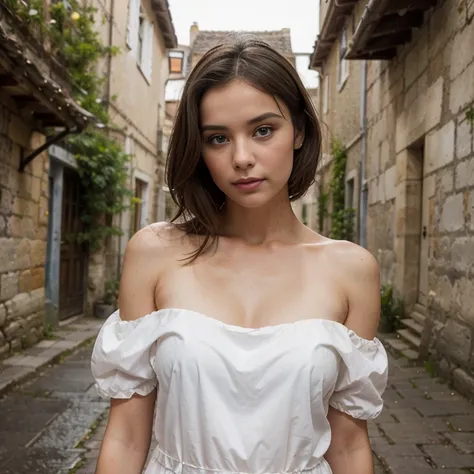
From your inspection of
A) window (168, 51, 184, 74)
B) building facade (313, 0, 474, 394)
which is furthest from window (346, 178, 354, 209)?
window (168, 51, 184, 74)

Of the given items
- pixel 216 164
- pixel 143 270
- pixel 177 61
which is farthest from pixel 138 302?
pixel 177 61

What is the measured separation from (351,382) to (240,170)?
53 centimetres

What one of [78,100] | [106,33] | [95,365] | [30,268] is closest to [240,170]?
[95,365]

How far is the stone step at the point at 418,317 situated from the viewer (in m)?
5.99

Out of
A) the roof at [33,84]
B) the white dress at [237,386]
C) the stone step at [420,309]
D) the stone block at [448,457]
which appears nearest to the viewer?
the white dress at [237,386]

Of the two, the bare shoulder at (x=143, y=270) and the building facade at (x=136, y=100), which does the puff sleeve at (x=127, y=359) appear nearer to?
the bare shoulder at (x=143, y=270)

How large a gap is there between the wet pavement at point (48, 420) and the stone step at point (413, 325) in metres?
3.35

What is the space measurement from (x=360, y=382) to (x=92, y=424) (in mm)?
2849

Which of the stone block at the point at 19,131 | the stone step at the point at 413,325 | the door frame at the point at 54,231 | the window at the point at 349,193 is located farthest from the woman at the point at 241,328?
the window at the point at 349,193

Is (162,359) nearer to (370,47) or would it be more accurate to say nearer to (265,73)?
(265,73)

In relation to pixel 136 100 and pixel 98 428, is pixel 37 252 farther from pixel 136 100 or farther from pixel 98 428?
pixel 136 100

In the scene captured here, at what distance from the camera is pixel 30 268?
587 centimetres

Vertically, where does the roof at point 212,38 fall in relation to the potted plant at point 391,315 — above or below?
above

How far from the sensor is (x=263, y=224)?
1.44 meters
